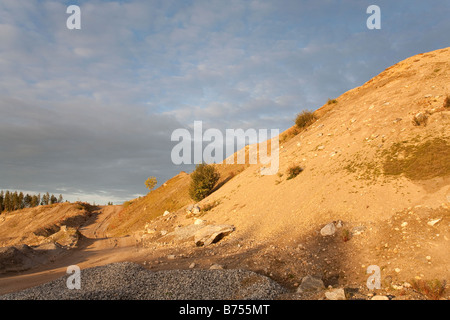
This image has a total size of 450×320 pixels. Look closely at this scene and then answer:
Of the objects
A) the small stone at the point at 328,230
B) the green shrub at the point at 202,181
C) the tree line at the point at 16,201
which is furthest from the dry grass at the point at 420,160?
the tree line at the point at 16,201

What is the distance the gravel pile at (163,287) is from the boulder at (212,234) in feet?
23.1

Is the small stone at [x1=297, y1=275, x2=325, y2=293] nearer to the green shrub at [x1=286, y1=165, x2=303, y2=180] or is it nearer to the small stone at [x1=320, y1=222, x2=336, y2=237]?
the small stone at [x1=320, y1=222, x2=336, y2=237]

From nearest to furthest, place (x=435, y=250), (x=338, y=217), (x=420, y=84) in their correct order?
(x=435, y=250), (x=338, y=217), (x=420, y=84)

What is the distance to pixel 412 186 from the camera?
47.1ft

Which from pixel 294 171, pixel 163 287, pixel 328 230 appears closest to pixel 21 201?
pixel 294 171

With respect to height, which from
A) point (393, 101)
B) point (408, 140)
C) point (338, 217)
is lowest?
point (338, 217)

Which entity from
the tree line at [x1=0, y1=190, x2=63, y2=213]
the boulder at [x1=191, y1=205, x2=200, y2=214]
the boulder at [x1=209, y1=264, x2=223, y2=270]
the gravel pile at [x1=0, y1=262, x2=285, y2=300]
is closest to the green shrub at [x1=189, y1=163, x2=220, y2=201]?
the boulder at [x1=191, y1=205, x2=200, y2=214]

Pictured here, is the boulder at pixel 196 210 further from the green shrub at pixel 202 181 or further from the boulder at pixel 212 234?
the boulder at pixel 212 234

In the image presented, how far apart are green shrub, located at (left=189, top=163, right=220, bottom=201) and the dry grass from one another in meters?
20.7

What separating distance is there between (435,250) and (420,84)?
827 inches

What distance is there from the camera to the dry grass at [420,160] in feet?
47.7

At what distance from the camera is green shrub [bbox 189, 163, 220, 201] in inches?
1298
